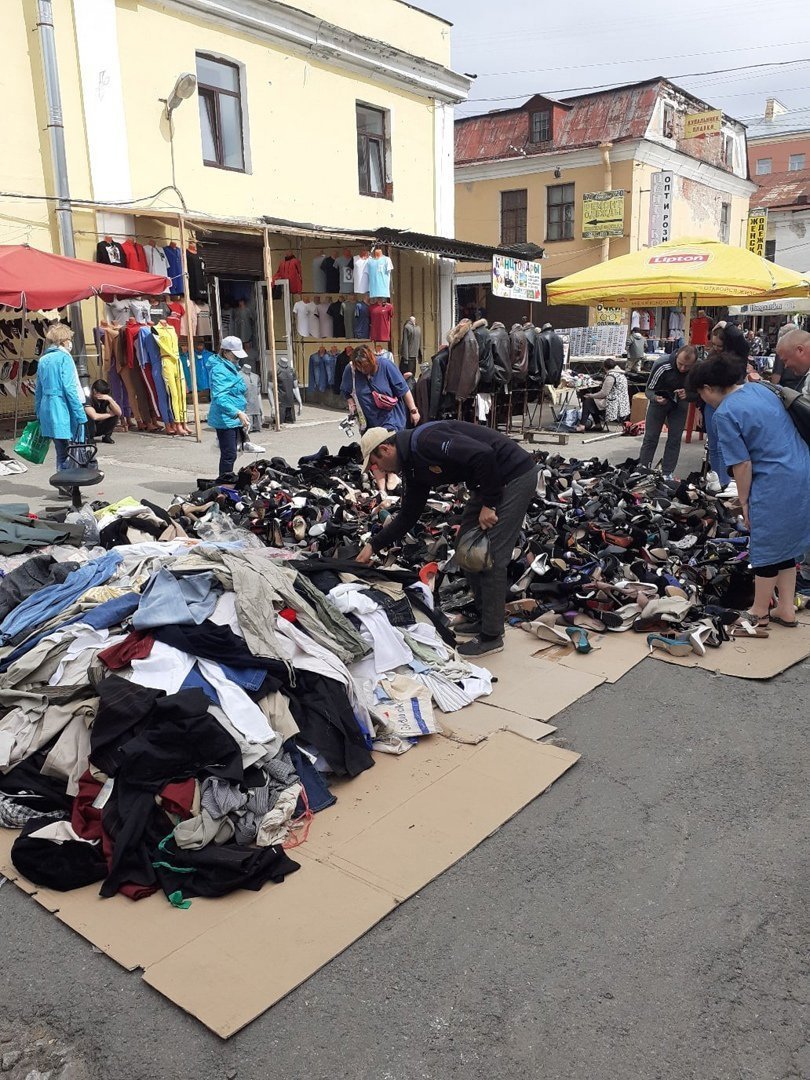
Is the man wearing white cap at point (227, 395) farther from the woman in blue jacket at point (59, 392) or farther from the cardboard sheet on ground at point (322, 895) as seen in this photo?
the cardboard sheet on ground at point (322, 895)

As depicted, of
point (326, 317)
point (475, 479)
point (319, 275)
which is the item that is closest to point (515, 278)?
point (326, 317)

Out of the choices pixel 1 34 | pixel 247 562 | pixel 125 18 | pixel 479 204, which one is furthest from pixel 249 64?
pixel 479 204

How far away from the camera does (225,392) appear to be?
30.7 ft

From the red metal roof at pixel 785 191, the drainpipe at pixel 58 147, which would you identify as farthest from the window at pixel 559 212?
the drainpipe at pixel 58 147

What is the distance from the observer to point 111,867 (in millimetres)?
3229

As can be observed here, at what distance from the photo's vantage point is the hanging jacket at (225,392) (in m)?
9.36

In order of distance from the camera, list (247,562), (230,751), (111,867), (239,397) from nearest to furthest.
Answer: (111,867), (230,751), (247,562), (239,397)

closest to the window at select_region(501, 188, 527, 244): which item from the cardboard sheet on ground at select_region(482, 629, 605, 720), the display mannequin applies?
the display mannequin

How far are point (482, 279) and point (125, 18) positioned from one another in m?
18.7

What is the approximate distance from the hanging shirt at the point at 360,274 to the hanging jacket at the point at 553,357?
4.49 metres

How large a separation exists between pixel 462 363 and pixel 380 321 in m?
5.48

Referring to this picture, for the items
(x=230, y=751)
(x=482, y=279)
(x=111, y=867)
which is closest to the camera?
(x=111, y=867)

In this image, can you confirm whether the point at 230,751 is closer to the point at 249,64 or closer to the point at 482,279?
the point at 249,64

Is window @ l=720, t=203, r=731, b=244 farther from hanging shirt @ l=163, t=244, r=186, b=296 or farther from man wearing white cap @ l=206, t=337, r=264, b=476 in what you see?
man wearing white cap @ l=206, t=337, r=264, b=476
